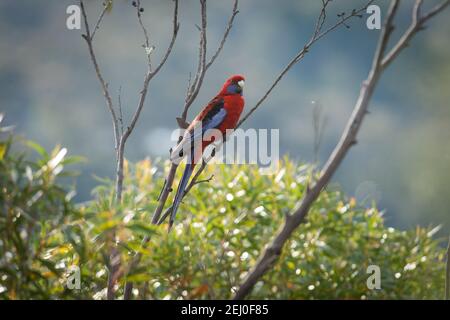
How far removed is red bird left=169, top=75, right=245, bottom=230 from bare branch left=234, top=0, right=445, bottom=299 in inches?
33.5

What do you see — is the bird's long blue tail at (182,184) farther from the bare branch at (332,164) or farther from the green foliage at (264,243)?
the bare branch at (332,164)

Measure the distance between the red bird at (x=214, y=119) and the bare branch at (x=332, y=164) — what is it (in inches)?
33.5

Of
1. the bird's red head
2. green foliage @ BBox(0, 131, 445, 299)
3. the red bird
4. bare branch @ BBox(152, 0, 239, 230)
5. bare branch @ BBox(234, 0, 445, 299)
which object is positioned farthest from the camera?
the bird's red head

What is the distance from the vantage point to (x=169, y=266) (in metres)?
1.64

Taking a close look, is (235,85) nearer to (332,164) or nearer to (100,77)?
(100,77)

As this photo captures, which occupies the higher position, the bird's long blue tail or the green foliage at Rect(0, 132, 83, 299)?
the bird's long blue tail

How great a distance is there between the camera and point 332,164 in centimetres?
84

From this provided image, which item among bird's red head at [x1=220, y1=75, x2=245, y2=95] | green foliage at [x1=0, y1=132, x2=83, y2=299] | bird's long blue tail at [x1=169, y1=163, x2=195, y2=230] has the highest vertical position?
bird's red head at [x1=220, y1=75, x2=245, y2=95]

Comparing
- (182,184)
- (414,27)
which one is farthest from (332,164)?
(182,184)

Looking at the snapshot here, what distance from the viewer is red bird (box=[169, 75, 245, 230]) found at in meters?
1.82

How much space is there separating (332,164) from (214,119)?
48.9 inches

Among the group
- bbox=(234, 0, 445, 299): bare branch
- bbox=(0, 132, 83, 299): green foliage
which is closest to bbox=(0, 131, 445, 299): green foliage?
bbox=(0, 132, 83, 299): green foliage

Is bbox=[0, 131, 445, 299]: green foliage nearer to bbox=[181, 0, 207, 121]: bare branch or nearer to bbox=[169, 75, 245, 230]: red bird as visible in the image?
bbox=[169, 75, 245, 230]: red bird

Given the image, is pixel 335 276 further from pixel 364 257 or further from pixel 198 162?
pixel 198 162
